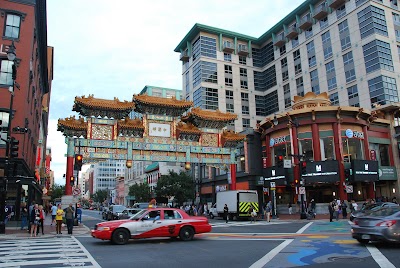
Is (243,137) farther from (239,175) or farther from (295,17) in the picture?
(295,17)

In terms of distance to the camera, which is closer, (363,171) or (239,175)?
(363,171)

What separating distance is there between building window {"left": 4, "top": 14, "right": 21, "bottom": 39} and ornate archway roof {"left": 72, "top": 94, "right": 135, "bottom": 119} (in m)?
7.10

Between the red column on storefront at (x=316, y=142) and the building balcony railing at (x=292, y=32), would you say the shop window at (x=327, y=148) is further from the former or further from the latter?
the building balcony railing at (x=292, y=32)

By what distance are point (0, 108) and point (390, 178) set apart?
43.3 metres

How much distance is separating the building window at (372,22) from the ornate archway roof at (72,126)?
42.8 m

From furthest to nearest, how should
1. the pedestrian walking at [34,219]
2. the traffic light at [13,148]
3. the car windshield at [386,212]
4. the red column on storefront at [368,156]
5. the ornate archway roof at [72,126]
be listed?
the red column on storefront at [368,156] → the ornate archway roof at [72,126] → the pedestrian walking at [34,219] → the traffic light at [13,148] → the car windshield at [386,212]

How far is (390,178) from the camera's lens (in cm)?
4306

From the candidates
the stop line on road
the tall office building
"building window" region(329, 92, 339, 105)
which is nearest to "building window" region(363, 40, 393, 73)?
the tall office building

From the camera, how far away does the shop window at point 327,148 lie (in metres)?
39.8

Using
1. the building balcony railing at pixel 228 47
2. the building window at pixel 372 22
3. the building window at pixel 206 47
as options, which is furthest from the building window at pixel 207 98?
the building window at pixel 372 22

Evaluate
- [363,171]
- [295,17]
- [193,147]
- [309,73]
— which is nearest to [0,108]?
[193,147]

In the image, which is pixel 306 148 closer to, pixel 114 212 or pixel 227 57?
pixel 114 212

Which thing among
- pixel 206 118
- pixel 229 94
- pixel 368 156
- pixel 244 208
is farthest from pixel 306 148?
pixel 229 94

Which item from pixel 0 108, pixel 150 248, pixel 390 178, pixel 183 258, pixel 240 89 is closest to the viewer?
pixel 183 258
